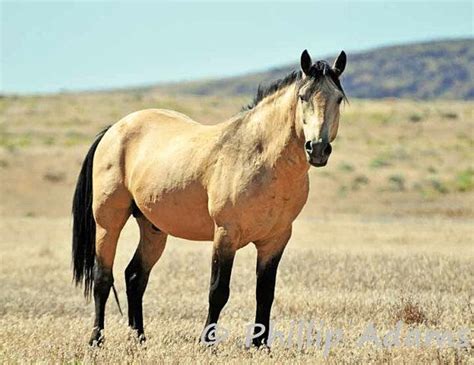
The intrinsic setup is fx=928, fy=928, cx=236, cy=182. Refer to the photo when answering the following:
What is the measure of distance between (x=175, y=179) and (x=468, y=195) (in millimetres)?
25979

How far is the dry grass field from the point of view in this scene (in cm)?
776

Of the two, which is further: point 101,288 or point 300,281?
point 300,281

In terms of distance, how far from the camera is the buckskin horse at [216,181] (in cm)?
781

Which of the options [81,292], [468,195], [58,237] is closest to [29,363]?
[81,292]

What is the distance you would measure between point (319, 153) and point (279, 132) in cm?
95

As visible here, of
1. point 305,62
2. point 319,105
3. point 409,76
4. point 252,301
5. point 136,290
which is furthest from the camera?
point 409,76

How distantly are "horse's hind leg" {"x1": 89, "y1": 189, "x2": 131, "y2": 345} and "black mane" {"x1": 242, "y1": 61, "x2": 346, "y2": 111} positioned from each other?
1.70 meters

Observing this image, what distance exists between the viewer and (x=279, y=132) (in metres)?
8.07

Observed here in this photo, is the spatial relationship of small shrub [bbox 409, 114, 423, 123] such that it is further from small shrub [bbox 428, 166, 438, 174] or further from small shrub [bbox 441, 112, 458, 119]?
small shrub [bbox 428, 166, 438, 174]

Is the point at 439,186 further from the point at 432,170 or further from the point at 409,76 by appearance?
the point at 409,76

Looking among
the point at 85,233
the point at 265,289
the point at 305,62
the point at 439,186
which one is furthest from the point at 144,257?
the point at 439,186

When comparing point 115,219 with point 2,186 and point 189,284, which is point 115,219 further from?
point 2,186

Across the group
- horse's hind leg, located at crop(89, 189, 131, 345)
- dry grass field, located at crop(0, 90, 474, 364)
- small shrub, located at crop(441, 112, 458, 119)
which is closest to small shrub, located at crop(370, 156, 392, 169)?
dry grass field, located at crop(0, 90, 474, 364)

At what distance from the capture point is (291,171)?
793cm
